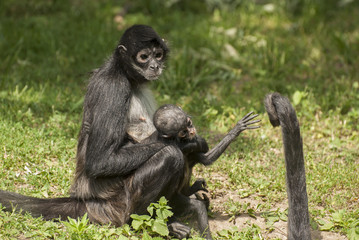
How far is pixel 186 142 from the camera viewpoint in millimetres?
6230

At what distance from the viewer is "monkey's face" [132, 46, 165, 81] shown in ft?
20.5

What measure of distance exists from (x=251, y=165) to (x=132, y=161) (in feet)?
8.43

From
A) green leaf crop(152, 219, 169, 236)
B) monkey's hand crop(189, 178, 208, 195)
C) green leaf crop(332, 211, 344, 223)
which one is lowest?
green leaf crop(152, 219, 169, 236)

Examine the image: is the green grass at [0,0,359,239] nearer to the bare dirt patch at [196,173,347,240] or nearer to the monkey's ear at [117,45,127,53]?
the bare dirt patch at [196,173,347,240]

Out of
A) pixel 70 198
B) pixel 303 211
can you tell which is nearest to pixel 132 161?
pixel 70 198

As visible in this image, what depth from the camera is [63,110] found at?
908cm

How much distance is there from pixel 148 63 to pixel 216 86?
413 cm

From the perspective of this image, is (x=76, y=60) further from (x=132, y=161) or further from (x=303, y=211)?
(x=303, y=211)

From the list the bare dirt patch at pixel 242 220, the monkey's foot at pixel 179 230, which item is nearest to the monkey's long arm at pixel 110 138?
the monkey's foot at pixel 179 230

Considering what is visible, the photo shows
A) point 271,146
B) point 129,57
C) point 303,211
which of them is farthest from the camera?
point 271,146

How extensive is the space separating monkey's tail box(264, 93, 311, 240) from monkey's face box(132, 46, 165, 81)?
1.46m

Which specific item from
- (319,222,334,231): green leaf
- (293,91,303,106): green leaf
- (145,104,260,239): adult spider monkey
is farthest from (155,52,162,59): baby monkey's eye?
(293,91,303,106): green leaf

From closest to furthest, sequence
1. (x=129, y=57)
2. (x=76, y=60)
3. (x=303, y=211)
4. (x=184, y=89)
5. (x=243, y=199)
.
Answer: (x=303, y=211), (x=129, y=57), (x=243, y=199), (x=184, y=89), (x=76, y=60)

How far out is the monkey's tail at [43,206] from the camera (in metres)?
6.09
